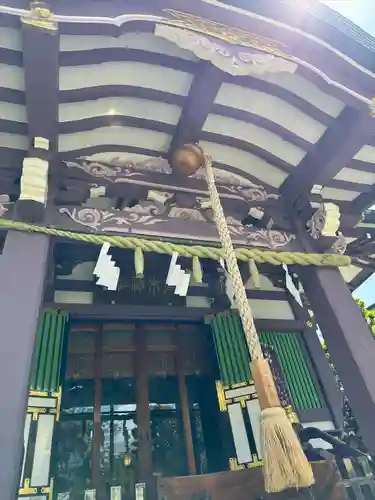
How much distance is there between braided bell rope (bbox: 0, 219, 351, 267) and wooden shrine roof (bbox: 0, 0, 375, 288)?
874 mm

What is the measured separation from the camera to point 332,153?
168 inches

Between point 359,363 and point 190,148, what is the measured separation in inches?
109

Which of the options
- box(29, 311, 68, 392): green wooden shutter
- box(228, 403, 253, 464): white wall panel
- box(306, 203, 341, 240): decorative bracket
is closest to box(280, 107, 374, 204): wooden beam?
box(306, 203, 341, 240): decorative bracket

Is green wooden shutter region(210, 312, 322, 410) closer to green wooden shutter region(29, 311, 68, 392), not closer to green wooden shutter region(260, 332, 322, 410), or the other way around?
green wooden shutter region(260, 332, 322, 410)

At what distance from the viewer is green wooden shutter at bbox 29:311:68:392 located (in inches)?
169

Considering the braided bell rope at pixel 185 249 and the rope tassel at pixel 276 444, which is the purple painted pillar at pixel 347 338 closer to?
the braided bell rope at pixel 185 249

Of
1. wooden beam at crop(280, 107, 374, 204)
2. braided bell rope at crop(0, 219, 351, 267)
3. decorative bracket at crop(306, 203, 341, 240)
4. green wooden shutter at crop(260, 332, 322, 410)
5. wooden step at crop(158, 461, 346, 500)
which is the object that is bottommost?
wooden step at crop(158, 461, 346, 500)

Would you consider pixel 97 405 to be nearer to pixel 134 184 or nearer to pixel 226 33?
pixel 134 184

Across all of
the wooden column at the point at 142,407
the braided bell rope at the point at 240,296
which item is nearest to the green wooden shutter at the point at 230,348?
the wooden column at the point at 142,407

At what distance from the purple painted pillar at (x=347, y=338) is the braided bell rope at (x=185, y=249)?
0.51ft

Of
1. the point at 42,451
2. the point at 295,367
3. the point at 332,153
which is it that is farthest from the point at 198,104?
the point at 42,451

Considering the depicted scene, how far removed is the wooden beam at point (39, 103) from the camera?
2.95m

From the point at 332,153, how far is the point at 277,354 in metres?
2.78

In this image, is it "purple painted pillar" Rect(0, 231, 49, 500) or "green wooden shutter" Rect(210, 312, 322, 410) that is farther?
"green wooden shutter" Rect(210, 312, 322, 410)
